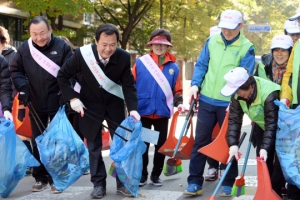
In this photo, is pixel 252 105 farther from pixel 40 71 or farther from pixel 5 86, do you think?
pixel 5 86

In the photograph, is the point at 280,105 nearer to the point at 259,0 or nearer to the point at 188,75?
the point at 188,75

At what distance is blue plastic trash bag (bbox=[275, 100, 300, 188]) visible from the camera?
4684mm

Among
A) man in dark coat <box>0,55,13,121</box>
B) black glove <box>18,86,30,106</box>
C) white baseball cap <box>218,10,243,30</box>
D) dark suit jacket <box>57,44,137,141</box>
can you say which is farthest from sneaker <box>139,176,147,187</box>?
white baseball cap <box>218,10,243,30</box>

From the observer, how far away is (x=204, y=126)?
19.3 ft

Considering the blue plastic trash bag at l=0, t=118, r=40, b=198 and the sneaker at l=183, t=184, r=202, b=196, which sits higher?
the blue plastic trash bag at l=0, t=118, r=40, b=198

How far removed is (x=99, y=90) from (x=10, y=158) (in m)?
1.11

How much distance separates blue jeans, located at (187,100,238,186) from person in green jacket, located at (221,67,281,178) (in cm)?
60

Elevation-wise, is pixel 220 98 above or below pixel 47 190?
above

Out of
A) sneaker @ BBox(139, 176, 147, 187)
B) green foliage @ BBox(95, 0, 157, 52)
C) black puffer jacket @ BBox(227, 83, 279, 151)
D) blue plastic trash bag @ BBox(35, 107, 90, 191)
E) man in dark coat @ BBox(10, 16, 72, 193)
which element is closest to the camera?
black puffer jacket @ BBox(227, 83, 279, 151)

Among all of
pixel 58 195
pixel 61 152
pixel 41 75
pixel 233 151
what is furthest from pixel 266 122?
pixel 41 75

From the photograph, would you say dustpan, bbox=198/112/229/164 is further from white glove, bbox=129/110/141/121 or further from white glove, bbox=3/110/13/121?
white glove, bbox=3/110/13/121

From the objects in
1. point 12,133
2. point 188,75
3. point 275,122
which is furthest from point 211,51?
point 188,75

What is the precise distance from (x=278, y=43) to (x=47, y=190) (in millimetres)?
2890

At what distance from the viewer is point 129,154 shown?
5457 mm
